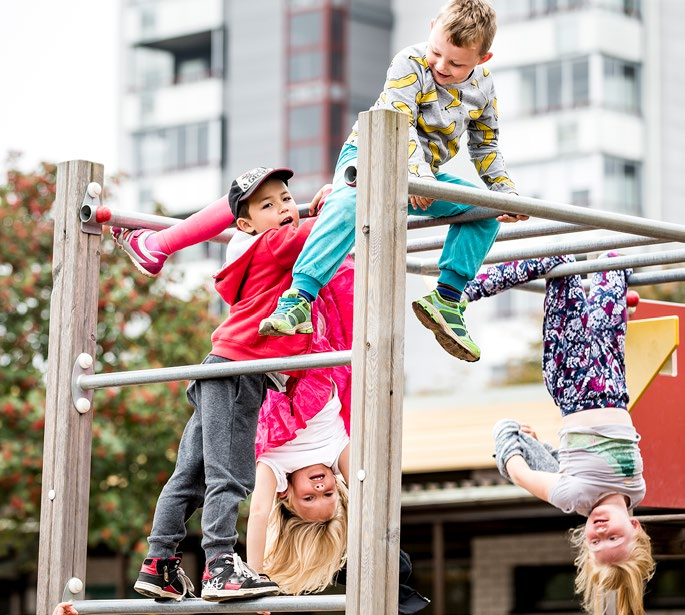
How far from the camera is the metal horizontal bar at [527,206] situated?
14.2ft

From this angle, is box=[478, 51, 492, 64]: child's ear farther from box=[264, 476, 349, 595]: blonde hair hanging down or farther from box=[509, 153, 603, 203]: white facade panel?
box=[509, 153, 603, 203]: white facade panel

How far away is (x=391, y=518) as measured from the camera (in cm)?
414

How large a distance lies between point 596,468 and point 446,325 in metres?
1.17

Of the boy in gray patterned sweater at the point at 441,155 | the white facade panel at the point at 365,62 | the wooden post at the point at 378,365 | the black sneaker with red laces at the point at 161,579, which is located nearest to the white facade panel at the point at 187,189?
the white facade panel at the point at 365,62

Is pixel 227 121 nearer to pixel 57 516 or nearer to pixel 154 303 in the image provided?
pixel 154 303

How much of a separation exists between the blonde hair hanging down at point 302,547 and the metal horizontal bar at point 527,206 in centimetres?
133

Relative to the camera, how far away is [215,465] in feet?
15.6

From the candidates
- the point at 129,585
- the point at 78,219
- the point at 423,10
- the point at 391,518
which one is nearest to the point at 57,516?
the point at 78,219

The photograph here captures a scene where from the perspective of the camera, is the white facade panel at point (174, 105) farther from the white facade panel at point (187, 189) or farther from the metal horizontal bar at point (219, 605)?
the metal horizontal bar at point (219, 605)

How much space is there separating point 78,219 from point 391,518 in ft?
5.40

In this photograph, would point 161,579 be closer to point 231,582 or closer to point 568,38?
point 231,582

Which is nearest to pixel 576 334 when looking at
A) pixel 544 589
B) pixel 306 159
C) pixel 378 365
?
pixel 378 365

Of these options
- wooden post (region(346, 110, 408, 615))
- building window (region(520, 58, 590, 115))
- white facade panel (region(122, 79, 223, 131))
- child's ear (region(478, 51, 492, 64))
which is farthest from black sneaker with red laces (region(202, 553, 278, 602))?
white facade panel (region(122, 79, 223, 131))

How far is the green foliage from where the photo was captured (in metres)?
13.9
